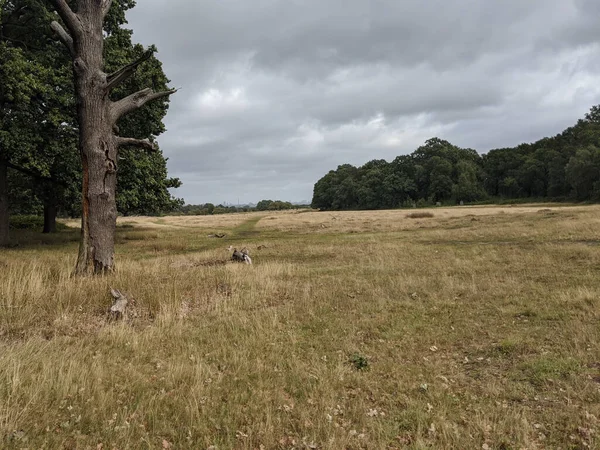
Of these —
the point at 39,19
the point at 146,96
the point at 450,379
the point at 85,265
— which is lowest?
the point at 450,379

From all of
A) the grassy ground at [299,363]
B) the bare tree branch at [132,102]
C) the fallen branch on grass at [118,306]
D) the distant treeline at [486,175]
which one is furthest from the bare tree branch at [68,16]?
the distant treeline at [486,175]

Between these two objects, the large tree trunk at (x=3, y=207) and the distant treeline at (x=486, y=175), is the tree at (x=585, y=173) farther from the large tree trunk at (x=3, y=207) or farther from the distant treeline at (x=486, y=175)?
the large tree trunk at (x=3, y=207)

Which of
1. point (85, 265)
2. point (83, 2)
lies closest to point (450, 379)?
point (85, 265)

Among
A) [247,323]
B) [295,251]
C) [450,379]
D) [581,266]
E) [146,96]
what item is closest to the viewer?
[450,379]

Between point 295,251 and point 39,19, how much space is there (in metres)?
18.1

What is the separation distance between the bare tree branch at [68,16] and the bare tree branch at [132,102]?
207 centimetres

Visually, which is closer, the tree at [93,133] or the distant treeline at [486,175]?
the tree at [93,133]

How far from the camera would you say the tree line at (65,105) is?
1068 centimetres

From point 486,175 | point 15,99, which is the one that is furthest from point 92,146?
point 486,175

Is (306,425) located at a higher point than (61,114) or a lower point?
lower

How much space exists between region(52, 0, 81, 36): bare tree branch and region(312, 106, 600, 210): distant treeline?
90935 mm

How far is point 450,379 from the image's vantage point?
5.43m

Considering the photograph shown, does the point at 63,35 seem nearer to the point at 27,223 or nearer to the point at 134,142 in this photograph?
the point at 134,142

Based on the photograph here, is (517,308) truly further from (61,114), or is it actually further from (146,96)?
(61,114)
